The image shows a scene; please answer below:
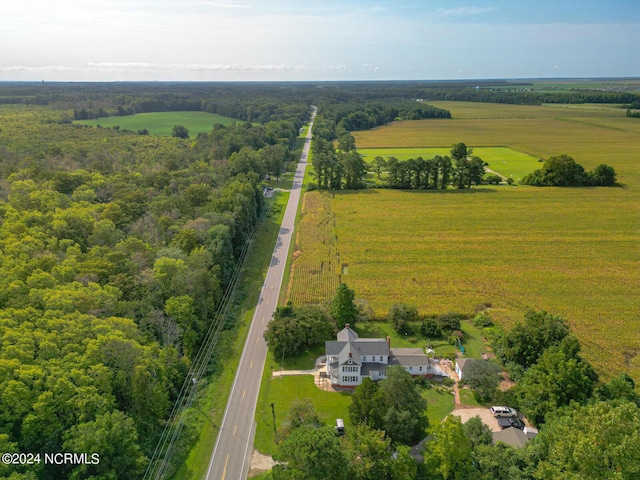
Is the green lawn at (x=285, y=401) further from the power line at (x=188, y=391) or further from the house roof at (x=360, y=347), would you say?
the power line at (x=188, y=391)

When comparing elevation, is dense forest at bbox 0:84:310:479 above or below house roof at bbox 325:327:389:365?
above

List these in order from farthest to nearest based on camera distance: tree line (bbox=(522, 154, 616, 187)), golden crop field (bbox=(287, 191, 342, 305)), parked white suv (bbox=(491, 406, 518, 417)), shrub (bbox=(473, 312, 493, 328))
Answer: tree line (bbox=(522, 154, 616, 187)) → golden crop field (bbox=(287, 191, 342, 305)) → shrub (bbox=(473, 312, 493, 328)) → parked white suv (bbox=(491, 406, 518, 417))

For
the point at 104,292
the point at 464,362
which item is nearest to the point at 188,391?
the point at 104,292

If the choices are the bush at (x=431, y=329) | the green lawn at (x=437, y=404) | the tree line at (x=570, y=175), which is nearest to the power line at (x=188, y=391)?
the green lawn at (x=437, y=404)

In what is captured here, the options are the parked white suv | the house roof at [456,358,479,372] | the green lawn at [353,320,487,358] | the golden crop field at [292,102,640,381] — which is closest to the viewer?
the parked white suv

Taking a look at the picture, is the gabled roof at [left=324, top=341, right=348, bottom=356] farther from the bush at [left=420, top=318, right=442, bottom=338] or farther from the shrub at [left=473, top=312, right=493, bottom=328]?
the shrub at [left=473, top=312, right=493, bottom=328]

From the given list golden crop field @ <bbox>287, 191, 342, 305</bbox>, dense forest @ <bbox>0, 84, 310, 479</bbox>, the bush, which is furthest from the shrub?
dense forest @ <bbox>0, 84, 310, 479</bbox>
